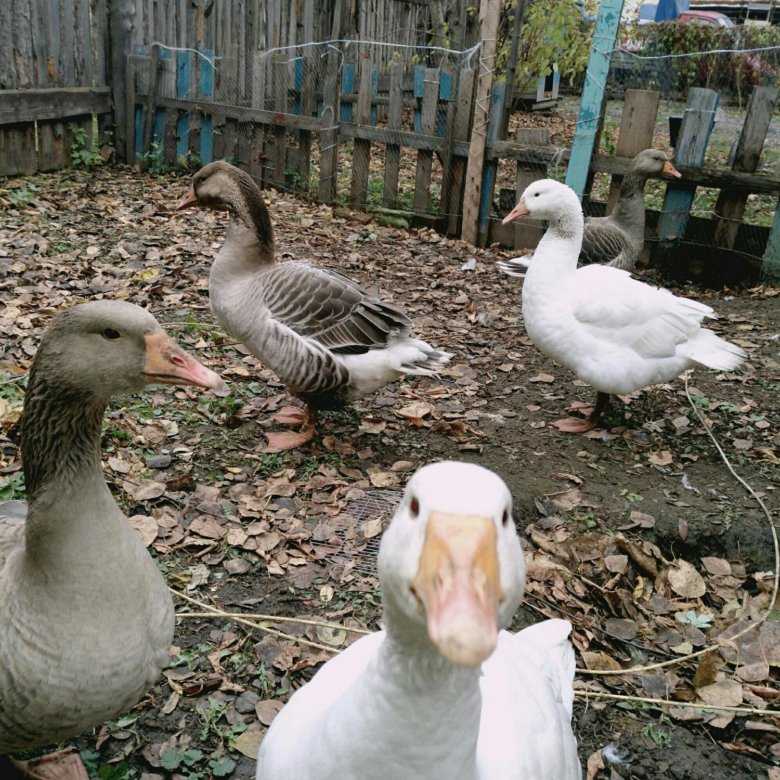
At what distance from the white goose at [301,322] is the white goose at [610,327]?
0.74 metres

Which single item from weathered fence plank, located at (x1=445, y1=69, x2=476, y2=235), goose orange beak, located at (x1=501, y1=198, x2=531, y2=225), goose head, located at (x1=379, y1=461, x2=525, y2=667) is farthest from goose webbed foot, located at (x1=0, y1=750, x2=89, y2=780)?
weathered fence plank, located at (x1=445, y1=69, x2=476, y2=235)

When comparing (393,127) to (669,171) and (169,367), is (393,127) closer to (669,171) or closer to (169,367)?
(669,171)

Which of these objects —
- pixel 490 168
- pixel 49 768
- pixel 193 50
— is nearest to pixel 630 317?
pixel 49 768

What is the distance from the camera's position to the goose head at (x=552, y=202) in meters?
4.58

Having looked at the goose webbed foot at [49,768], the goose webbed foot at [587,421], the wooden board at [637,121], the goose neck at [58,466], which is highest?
the wooden board at [637,121]

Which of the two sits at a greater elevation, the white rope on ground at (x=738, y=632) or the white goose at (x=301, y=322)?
the white goose at (x=301, y=322)

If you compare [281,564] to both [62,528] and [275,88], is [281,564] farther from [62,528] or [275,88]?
[275,88]

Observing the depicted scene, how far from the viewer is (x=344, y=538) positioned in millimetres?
3467

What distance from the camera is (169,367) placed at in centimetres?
213

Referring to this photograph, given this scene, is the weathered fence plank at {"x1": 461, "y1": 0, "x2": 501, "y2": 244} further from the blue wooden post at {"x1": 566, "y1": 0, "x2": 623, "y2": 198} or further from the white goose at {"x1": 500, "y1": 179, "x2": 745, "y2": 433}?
the white goose at {"x1": 500, "y1": 179, "x2": 745, "y2": 433}

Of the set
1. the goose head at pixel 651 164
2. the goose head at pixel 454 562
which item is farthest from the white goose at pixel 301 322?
the goose head at pixel 651 164

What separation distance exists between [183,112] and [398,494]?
730 cm

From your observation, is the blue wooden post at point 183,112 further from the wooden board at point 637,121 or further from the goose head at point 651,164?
the goose head at point 651,164

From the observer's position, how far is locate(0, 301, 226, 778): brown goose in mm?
1893
